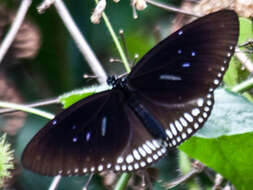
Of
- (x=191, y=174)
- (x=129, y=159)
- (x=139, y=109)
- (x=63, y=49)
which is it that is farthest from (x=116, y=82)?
(x=63, y=49)

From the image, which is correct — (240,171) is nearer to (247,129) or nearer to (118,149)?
(247,129)

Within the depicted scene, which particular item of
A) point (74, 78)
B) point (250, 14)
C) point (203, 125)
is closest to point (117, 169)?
point (203, 125)

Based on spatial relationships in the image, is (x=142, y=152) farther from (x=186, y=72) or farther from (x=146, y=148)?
(x=186, y=72)

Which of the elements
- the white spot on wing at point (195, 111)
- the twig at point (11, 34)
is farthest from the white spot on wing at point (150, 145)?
the twig at point (11, 34)

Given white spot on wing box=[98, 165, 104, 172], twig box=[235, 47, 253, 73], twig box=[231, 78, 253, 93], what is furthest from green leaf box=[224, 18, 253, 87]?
white spot on wing box=[98, 165, 104, 172]

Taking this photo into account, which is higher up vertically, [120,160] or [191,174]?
[120,160]

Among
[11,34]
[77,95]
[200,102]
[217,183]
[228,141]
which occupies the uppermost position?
[11,34]

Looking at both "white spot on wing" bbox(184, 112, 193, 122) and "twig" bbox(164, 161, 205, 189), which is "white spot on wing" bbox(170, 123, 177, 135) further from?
"twig" bbox(164, 161, 205, 189)
